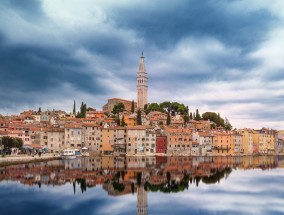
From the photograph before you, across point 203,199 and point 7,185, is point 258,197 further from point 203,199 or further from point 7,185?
point 7,185

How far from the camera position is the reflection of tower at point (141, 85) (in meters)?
129

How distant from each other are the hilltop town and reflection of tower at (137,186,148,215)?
37.9 meters

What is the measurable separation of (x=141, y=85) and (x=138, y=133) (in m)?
46.3

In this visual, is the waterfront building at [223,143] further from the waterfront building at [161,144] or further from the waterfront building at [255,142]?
the waterfront building at [161,144]

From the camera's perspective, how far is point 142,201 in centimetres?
2634

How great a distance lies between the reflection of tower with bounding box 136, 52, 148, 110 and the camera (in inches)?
5084

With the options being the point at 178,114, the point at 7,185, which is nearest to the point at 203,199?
the point at 7,185

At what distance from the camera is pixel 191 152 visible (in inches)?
3600

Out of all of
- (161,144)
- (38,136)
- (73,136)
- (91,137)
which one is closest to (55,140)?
(38,136)

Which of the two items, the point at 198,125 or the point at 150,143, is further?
the point at 198,125

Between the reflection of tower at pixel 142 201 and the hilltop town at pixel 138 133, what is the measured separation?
37911 millimetres

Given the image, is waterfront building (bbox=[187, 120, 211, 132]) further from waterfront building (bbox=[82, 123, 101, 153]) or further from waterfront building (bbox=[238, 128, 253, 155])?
waterfront building (bbox=[82, 123, 101, 153])

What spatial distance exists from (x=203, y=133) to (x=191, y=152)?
7.46 meters

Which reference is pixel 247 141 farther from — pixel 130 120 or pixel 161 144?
pixel 130 120
